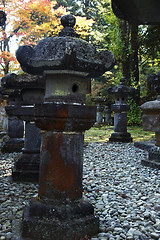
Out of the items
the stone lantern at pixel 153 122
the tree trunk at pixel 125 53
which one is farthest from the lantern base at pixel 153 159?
the tree trunk at pixel 125 53

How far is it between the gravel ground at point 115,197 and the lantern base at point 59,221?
6.0 inches

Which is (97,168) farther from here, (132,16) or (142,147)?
(132,16)

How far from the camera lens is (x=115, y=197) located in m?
3.23

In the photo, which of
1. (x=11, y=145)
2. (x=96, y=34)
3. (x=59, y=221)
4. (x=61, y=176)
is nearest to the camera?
(x=59, y=221)

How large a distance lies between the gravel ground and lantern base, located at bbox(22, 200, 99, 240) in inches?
6.0

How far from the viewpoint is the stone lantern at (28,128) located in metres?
3.94

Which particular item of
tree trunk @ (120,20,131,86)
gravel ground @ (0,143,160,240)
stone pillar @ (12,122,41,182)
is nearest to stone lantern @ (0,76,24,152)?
gravel ground @ (0,143,160,240)

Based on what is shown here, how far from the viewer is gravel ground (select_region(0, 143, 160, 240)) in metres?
2.32

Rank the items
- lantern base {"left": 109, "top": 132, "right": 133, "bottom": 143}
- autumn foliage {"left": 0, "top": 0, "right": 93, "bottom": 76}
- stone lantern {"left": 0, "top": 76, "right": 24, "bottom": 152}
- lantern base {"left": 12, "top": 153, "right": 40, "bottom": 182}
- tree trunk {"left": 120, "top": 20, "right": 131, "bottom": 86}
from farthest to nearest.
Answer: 1. tree trunk {"left": 120, "top": 20, "right": 131, "bottom": 86}
2. autumn foliage {"left": 0, "top": 0, "right": 93, "bottom": 76}
3. lantern base {"left": 109, "top": 132, "right": 133, "bottom": 143}
4. stone lantern {"left": 0, "top": 76, "right": 24, "bottom": 152}
5. lantern base {"left": 12, "top": 153, "right": 40, "bottom": 182}

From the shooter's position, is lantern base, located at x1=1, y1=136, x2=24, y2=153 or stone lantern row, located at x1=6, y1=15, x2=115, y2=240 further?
lantern base, located at x1=1, y1=136, x2=24, y2=153

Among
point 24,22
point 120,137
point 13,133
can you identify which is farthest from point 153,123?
point 24,22

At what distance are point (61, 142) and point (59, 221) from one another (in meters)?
0.74

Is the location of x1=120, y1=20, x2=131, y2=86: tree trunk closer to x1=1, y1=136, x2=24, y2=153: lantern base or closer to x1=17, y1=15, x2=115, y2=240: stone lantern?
x1=1, y1=136, x2=24, y2=153: lantern base

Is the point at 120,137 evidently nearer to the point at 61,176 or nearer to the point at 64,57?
the point at 61,176
